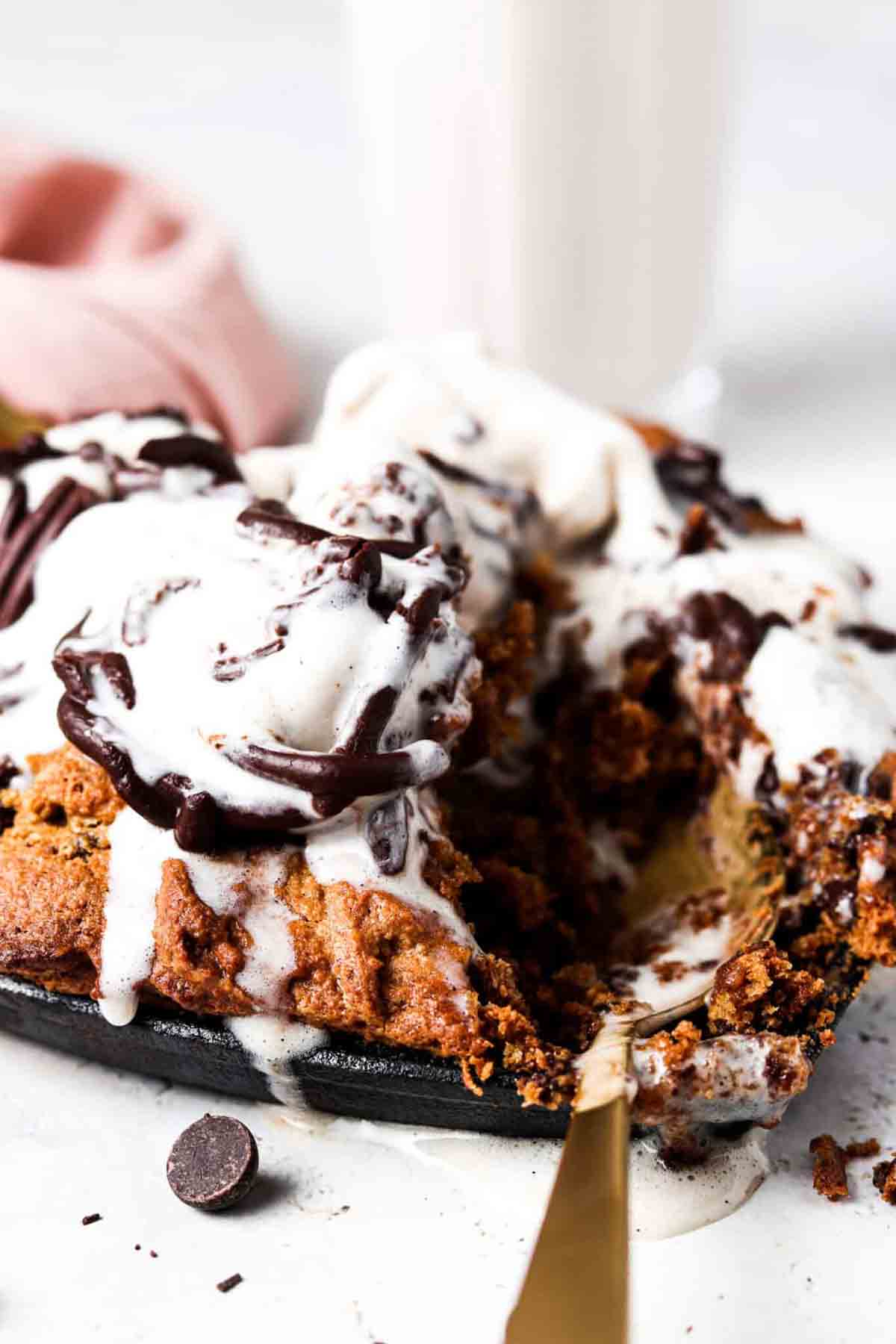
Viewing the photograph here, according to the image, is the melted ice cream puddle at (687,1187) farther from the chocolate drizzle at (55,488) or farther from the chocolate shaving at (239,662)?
the chocolate drizzle at (55,488)

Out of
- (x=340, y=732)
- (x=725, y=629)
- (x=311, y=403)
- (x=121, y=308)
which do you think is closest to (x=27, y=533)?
(x=340, y=732)

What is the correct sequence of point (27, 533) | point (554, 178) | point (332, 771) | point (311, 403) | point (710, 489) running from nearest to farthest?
point (332, 771), point (27, 533), point (710, 489), point (554, 178), point (311, 403)

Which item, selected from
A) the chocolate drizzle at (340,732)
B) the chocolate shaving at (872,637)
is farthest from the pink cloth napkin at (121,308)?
the chocolate shaving at (872,637)

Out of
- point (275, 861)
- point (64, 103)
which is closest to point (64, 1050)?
point (275, 861)

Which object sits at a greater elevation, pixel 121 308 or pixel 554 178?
pixel 554 178

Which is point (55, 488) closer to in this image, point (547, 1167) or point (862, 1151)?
point (547, 1167)

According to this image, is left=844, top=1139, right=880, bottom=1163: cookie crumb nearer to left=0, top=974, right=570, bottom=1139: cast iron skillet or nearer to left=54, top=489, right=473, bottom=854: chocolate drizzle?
left=0, top=974, right=570, bottom=1139: cast iron skillet
